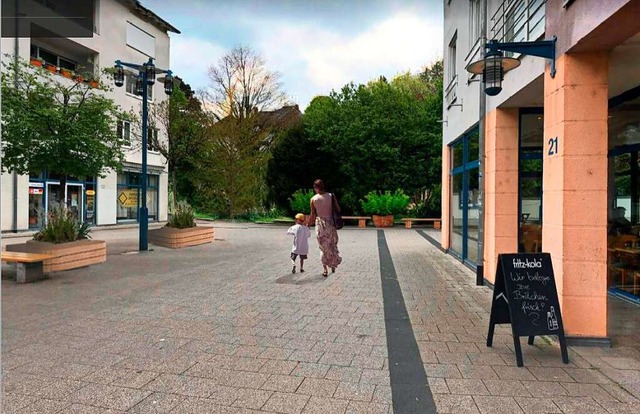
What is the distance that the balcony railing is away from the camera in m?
5.91

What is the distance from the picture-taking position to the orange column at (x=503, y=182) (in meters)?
7.74

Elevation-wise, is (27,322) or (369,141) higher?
(369,141)

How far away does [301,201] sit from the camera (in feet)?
83.9

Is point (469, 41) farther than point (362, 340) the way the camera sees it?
Yes

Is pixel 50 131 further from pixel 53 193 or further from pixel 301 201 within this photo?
pixel 301 201

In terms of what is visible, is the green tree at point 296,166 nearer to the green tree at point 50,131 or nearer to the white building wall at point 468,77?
the white building wall at point 468,77

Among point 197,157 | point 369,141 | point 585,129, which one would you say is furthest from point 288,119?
point 585,129

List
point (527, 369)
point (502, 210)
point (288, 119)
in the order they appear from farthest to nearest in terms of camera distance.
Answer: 1. point (288, 119)
2. point (502, 210)
3. point (527, 369)

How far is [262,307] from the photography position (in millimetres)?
6430

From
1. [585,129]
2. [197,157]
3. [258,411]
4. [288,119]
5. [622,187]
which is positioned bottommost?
[258,411]

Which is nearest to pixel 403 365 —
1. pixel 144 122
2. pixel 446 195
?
pixel 446 195

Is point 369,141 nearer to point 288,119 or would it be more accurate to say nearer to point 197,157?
point 197,157

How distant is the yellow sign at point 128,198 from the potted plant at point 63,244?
53.2 ft

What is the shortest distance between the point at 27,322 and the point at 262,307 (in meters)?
2.83
